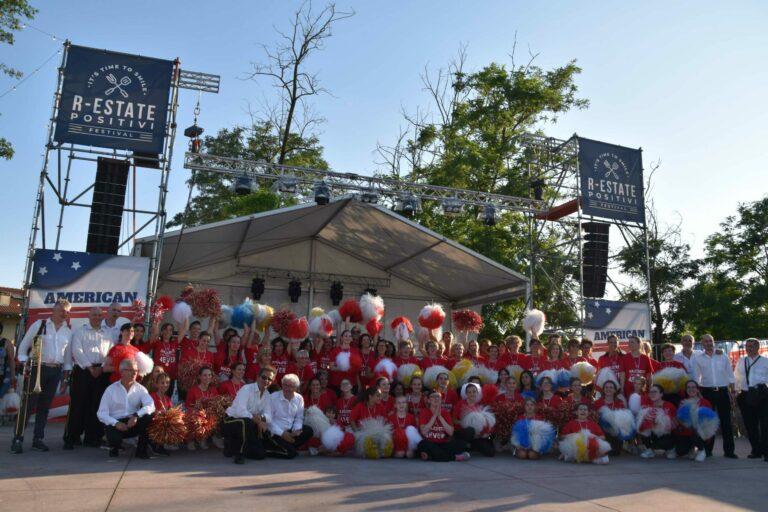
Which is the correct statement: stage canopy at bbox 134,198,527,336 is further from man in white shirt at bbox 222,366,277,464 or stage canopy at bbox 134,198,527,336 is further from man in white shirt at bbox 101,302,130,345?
man in white shirt at bbox 222,366,277,464

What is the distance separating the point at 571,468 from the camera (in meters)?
5.58

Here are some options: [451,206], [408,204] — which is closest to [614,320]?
[451,206]

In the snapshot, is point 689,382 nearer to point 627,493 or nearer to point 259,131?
point 627,493

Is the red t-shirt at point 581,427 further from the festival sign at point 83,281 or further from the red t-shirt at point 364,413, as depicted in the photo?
the festival sign at point 83,281

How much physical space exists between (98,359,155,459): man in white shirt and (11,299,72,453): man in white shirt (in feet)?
2.27

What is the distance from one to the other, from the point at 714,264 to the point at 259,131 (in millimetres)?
16838

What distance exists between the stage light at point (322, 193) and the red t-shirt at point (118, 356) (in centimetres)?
527

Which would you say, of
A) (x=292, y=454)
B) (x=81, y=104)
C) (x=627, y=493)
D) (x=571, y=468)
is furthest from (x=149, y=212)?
(x=627, y=493)

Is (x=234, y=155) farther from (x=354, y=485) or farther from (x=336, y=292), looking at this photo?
(x=354, y=485)

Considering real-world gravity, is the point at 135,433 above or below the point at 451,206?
below

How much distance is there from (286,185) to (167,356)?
5291 millimetres

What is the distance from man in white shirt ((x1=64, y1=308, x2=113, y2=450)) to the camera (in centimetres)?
589

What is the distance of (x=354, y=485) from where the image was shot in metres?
4.45

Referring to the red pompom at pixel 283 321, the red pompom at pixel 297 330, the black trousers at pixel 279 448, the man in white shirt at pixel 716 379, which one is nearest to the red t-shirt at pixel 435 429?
the black trousers at pixel 279 448
